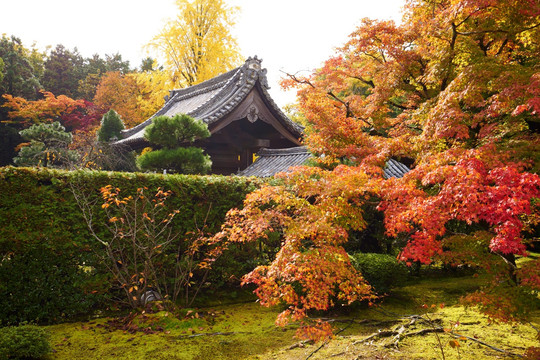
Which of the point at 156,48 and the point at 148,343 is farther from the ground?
the point at 156,48

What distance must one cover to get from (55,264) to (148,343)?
6.19 feet

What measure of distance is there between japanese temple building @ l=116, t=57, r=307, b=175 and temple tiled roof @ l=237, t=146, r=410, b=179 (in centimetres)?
45

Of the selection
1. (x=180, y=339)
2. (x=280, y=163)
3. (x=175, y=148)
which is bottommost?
(x=180, y=339)

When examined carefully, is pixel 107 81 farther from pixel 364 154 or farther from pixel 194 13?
pixel 364 154

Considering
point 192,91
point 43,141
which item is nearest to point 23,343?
point 192,91

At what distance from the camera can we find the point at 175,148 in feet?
31.3

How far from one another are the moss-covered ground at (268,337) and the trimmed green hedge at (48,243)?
415 millimetres

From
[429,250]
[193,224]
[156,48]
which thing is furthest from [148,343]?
[156,48]

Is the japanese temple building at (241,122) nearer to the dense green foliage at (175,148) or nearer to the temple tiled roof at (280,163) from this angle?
the temple tiled roof at (280,163)

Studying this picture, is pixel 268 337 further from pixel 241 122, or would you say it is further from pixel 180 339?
pixel 241 122

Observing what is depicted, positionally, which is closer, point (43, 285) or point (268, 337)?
point (268, 337)

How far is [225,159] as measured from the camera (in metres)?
12.8

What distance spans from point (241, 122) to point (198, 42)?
47.2 ft

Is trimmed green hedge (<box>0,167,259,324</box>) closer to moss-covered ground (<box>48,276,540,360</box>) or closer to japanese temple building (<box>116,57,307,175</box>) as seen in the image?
moss-covered ground (<box>48,276,540,360</box>)
